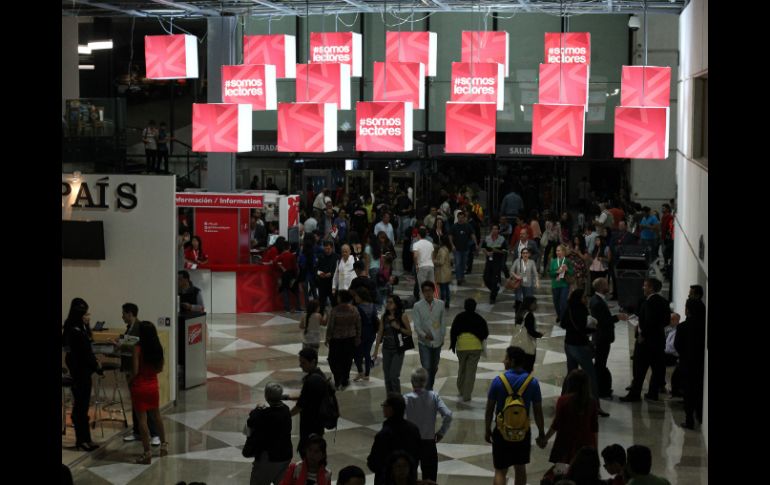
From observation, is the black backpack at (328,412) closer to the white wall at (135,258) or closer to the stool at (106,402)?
the stool at (106,402)

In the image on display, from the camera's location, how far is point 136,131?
30.4m

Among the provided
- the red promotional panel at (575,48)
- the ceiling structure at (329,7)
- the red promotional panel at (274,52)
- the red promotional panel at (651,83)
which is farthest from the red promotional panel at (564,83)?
the red promotional panel at (274,52)

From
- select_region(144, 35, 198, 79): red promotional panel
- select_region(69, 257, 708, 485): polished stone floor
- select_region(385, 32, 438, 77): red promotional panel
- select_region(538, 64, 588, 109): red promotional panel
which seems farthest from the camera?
select_region(385, 32, 438, 77): red promotional panel

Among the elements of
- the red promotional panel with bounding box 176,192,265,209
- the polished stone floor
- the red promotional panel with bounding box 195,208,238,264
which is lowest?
the polished stone floor

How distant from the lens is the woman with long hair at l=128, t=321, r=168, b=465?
10.8 metres

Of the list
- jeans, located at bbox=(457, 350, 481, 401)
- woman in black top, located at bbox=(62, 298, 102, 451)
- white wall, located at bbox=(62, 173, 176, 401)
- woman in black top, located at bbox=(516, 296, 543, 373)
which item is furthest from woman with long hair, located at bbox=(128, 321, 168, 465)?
woman in black top, located at bbox=(516, 296, 543, 373)

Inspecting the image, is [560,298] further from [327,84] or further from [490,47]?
[490,47]

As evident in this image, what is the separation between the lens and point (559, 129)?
18250 mm

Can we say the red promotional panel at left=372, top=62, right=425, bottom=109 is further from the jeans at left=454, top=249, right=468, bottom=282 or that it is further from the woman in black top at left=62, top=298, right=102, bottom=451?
the woman in black top at left=62, top=298, right=102, bottom=451

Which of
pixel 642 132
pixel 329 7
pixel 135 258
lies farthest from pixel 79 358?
pixel 329 7

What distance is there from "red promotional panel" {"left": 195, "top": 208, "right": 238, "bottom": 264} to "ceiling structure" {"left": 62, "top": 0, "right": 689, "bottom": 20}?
13.3ft
